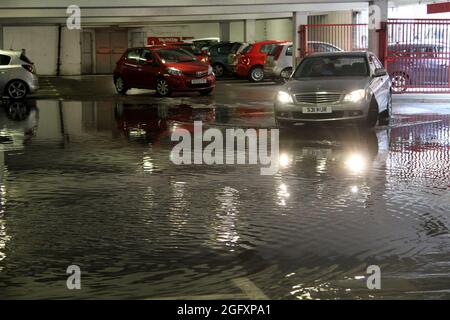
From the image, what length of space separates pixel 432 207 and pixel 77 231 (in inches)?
138

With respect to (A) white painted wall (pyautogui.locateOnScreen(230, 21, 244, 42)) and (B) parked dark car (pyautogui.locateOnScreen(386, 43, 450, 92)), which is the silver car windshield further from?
(A) white painted wall (pyautogui.locateOnScreen(230, 21, 244, 42))

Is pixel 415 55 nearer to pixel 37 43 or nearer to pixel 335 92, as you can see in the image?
pixel 335 92

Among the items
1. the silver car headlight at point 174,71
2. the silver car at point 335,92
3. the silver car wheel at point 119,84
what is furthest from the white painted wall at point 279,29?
the silver car at point 335,92

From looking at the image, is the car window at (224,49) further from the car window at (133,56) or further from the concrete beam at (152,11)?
the car window at (133,56)

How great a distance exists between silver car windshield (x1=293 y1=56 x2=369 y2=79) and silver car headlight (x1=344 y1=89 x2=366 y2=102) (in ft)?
3.76

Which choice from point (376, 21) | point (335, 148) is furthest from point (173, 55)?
point (335, 148)

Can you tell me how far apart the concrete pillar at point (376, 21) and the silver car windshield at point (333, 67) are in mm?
6988

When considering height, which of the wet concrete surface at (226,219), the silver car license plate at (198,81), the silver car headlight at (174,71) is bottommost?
the wet concrete surface at (226,219)

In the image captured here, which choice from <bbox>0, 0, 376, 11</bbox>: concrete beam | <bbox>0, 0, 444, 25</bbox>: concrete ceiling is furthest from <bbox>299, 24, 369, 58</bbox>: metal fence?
<bbox>0, 0, 376, 11</bbox>: concrete beam

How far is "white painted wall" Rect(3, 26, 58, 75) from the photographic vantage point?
40.2 metres

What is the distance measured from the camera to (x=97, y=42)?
44.1 metres

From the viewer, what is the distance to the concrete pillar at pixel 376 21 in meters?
21.2

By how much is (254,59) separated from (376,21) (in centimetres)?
889

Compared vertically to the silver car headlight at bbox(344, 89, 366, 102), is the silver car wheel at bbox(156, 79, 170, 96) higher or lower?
higher
